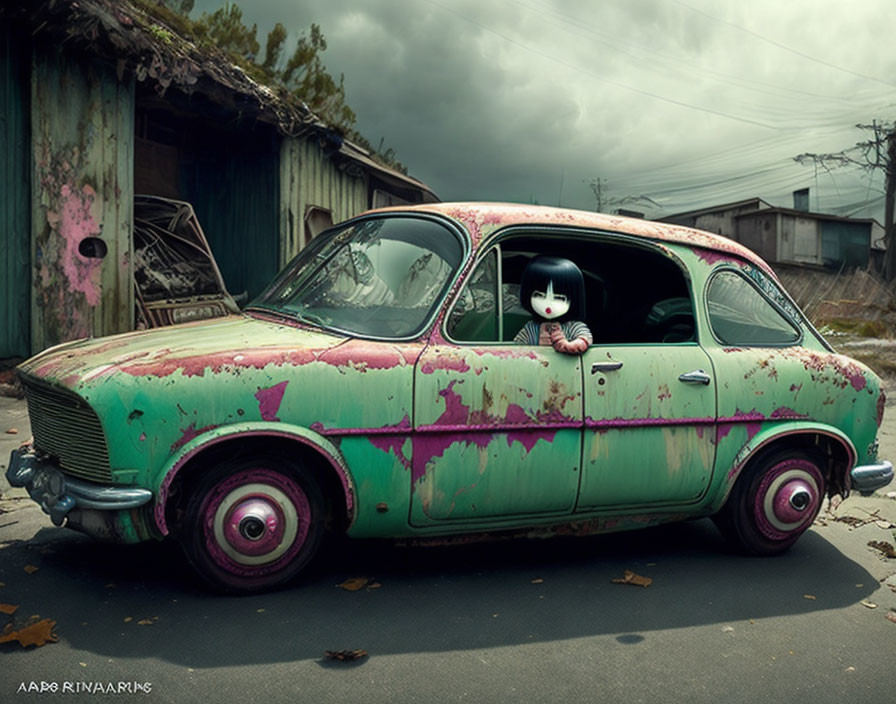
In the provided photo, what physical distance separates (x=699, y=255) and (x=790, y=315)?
0.67 m

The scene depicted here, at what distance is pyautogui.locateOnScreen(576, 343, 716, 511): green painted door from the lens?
159 inches

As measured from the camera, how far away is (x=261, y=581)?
362 cm

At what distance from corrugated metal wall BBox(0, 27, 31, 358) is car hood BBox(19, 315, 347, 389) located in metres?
4.88

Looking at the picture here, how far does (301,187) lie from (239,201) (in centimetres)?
91

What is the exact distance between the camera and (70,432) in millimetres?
3508

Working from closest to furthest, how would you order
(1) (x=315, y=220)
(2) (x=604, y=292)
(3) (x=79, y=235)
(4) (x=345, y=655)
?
(4) (x=345, y=655), (2) (x=604, y=292), (3) (x=79, y=235), (1) (x=315, y=220)

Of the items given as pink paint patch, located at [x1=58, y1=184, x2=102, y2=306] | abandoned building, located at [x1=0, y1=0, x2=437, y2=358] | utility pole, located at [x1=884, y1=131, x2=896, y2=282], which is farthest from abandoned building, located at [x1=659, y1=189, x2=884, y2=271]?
pink paint patch, located at [x1=58, y1=184, x2=102, y2=306]

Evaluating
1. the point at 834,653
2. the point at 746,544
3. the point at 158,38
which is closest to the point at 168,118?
the point at 158,38

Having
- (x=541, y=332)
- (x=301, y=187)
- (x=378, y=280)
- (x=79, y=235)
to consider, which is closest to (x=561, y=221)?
(x=541, y=332)

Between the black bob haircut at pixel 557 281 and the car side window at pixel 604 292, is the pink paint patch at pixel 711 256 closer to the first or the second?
the car side window at pixel 604 292

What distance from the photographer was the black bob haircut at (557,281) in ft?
13.6

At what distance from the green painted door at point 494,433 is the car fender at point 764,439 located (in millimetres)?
905

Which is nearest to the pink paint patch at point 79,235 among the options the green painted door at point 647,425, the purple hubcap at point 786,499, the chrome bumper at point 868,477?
the green painted door at point 647,425

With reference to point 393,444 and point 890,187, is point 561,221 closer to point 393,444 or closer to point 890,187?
point 393,444
